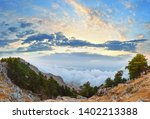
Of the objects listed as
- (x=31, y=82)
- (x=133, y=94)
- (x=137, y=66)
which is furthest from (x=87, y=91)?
(x=133, y=94)

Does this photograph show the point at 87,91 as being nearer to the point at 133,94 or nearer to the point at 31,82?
the point at 31,82

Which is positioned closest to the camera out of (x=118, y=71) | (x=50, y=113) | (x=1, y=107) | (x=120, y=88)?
(x=50, y=113)

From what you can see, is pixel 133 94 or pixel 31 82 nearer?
pixel 133 94

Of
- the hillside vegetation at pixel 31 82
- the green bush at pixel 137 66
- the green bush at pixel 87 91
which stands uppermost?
the green bush at pixel 137 66

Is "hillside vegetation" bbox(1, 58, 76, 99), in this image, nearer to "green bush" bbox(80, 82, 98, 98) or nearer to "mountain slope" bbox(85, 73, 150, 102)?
"green bush" bbox(80, 82, 98, 98)

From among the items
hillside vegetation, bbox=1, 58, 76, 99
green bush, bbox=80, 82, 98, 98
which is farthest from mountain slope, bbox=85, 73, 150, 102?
hillside vegetation, bbox=1, 58, 76, 99

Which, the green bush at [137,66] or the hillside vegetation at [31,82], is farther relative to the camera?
the hillside vegetation at [31,82]

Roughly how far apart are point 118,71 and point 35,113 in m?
154

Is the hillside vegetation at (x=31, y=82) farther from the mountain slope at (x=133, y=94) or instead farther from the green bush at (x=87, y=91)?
the mountain slope at (x=133, y=94)

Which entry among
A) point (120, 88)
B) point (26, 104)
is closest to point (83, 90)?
point (120, 88)

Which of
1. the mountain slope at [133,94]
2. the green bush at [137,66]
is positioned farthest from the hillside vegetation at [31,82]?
the green bush at [137,66]

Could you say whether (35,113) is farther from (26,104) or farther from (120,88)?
(120,88)

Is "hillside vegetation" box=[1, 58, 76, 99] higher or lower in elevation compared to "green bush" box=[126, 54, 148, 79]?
lower

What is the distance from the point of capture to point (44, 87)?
168m
